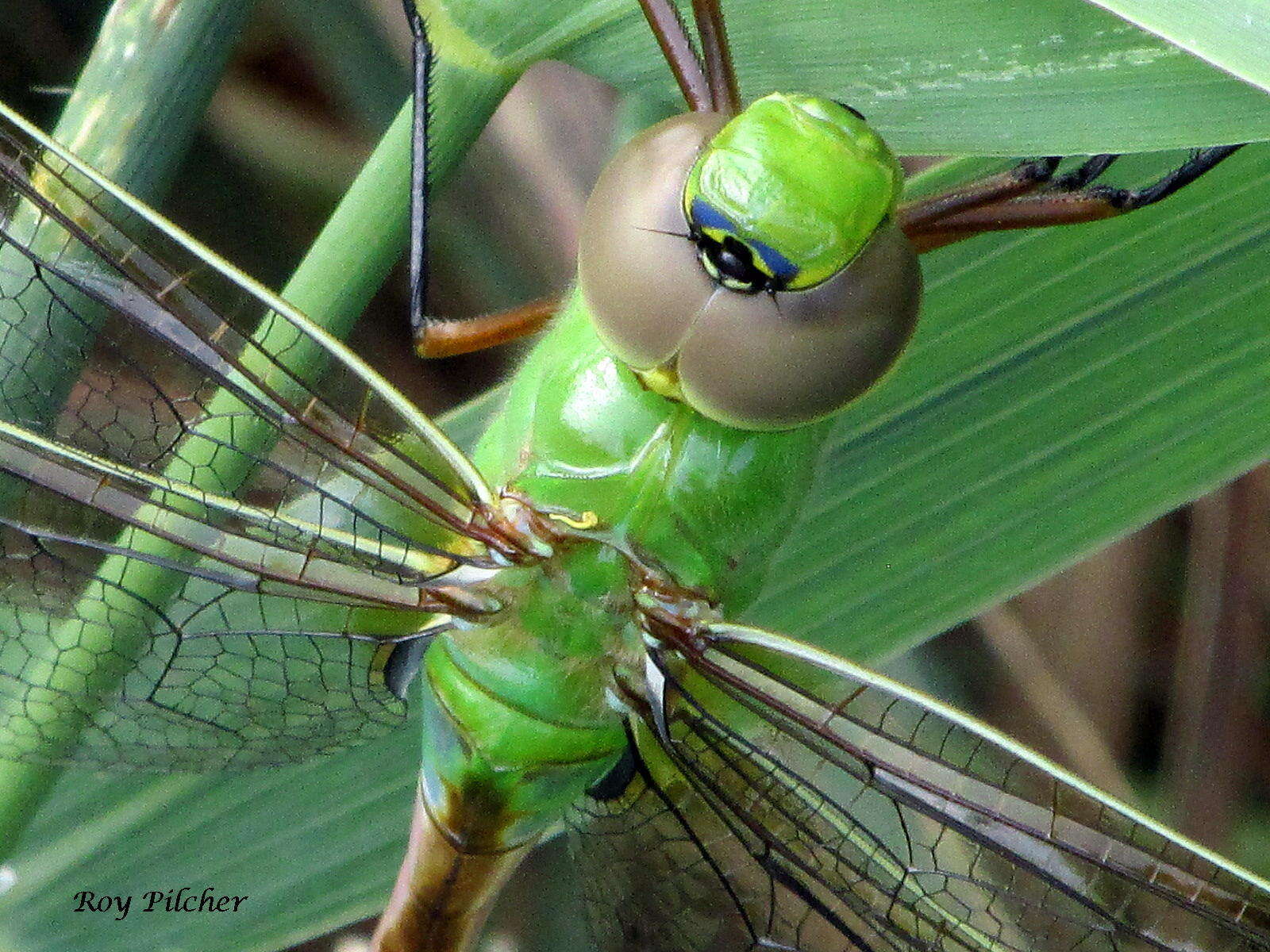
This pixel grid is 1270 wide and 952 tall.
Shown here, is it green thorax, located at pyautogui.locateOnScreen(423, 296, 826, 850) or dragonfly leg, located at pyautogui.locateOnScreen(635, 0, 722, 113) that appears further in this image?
green thorax, located at pyautogui.locateOnScreen(423, 296, 826, 850)

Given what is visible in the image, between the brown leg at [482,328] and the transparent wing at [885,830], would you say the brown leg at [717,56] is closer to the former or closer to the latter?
the brown leg at [482,328]

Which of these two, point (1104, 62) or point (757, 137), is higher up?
point (1104, 62)

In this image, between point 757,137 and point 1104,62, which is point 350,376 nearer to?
point 757,137

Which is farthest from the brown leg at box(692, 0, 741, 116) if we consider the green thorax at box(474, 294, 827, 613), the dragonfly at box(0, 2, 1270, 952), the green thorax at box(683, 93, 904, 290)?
the green thorax at box(474, 294, 827, 613)

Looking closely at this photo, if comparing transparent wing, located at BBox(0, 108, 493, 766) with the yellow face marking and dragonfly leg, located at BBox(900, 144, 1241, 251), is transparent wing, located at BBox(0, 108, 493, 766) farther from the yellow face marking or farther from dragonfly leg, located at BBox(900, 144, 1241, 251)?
dragonfly leg, located at BBox(900, 144, 1241, 251)

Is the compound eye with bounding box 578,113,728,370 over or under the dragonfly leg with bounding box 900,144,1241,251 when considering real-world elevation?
under

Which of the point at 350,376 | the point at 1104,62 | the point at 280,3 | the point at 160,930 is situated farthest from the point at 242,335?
the point at 280,3
